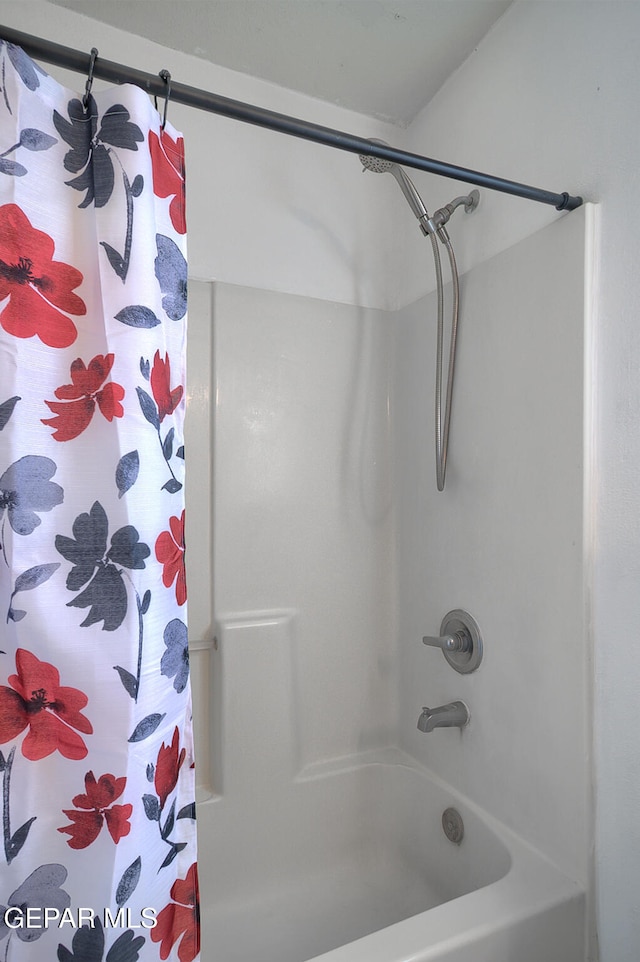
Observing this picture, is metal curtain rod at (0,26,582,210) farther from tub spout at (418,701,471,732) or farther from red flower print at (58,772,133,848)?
tub spout at (418,701,471,732)

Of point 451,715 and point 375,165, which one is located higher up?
point 375,165

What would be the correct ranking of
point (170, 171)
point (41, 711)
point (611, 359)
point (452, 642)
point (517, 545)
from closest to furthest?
point (41, 711) < point (170, 171) < point (611, 359) < point (517, 545) < point (452, 642)

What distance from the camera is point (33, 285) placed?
2.43ft

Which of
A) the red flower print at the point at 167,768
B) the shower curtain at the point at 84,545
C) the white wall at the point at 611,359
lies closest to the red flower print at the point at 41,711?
the shower curtain at the point at 84,545

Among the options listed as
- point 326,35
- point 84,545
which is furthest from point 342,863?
point 326,35

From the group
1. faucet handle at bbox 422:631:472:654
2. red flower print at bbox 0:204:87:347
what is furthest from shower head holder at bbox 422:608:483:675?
red flower print at bbox 0:204:87:347

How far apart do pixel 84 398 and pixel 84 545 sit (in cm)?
20

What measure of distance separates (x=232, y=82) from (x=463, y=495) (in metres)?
1.34

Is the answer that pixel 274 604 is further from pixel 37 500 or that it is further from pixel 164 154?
pixel 164 154

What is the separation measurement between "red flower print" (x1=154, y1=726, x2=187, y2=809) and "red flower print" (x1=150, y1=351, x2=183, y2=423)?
0.48m

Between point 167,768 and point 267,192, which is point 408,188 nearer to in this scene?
point 267,192

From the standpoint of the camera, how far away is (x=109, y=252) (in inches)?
30.2

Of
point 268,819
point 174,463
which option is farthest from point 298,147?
point 268,819

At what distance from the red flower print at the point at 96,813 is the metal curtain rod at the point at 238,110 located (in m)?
0.98
